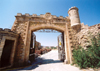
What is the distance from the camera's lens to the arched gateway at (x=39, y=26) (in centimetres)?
540

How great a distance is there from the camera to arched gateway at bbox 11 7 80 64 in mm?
5405

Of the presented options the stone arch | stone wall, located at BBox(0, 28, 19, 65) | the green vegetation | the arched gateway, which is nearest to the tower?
the arched gateway

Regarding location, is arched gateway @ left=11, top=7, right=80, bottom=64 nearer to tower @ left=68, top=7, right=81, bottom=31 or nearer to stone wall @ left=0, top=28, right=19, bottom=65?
tower @ left=68, top=7, right=81, bottom=31

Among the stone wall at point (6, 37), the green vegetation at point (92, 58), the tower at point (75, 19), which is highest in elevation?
the tower at point (75, 19)

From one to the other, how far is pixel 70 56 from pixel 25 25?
6420 millimetres

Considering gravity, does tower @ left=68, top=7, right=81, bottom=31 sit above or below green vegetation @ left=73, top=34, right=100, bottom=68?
above

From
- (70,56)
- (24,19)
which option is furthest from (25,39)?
(70,56)

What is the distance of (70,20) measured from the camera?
7.00 metres

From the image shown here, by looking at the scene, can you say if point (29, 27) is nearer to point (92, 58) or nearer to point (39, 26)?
point (39, 26)

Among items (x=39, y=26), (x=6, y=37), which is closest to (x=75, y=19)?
(x=39, y=26)

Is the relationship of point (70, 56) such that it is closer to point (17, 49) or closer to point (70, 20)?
point (70, 20)

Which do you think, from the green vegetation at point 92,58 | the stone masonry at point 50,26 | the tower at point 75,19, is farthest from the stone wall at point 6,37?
the tower at point 75,19

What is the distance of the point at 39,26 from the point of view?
6.32 m

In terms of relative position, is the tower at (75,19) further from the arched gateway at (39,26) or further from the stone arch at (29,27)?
the stone arch at (29,27)
